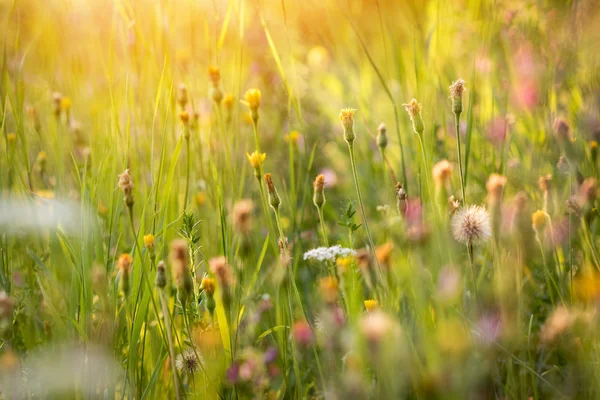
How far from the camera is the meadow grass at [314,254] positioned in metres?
0.90

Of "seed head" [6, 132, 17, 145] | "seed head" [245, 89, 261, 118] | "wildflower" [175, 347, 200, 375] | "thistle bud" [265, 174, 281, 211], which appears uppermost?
"seed head" [6, 132, 17, 145]

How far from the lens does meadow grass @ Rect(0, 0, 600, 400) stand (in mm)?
901

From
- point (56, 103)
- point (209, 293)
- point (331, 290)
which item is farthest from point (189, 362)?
point (56, 103)

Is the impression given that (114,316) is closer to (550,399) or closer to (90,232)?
(90,232)

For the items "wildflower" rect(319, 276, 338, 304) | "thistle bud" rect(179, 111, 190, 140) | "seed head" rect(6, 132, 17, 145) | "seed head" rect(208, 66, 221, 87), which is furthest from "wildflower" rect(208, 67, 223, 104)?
"wildflower" rect(319, 276, 338, 304)

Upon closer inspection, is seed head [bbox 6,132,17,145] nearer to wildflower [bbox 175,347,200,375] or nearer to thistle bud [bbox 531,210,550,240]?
wildflower [bbox 175,347,200,375]

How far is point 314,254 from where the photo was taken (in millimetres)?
1059

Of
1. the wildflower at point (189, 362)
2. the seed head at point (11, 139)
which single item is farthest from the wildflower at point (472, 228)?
the seed head at point (11, 139)

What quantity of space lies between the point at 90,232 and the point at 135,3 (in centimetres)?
77

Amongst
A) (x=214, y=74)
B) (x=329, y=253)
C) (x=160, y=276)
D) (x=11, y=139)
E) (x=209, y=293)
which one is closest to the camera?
(x=160, y=276)

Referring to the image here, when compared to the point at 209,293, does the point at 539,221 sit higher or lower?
higher

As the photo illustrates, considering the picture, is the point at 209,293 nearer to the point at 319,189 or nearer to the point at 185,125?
the point at 319,189

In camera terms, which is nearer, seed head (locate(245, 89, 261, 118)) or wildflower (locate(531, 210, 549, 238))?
wildflower (locate(531, 210, 549, 238))

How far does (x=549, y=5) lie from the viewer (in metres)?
1.85
